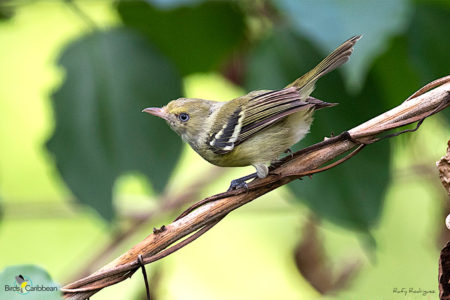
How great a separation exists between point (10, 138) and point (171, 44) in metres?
1.78

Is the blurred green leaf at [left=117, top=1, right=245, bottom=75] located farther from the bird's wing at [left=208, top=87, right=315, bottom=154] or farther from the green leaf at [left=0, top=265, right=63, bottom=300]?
the green leaf at [left=0, top=265, right=63, bottom=300]

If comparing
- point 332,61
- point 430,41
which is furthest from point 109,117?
point 430,41

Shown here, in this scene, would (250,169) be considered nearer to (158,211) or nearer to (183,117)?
(158,211)

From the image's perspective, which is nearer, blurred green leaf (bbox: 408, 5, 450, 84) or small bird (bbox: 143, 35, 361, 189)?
small bird (bbox: 143, 35, 361, 189)

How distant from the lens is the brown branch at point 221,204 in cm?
153

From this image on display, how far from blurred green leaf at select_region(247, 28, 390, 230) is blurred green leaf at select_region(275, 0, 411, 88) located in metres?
0.48

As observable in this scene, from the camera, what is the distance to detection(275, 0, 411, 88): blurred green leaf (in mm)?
2453

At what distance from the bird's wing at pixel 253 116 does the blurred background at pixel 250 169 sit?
0.27 m

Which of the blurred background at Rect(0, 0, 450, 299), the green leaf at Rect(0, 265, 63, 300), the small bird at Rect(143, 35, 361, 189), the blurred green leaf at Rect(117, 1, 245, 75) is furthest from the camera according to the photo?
the blurred green leaf at Rect(117, 1, 245, 75)

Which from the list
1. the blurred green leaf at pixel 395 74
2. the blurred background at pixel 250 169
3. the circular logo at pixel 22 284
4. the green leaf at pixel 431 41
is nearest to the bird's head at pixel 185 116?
the blurred background at pixel 250 169

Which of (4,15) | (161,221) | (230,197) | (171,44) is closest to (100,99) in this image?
(171,44)

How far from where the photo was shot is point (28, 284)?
5.00 ft

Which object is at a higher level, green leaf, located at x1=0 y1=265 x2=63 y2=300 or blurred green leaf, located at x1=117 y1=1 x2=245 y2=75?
blurred green leaf, located at x1=117 y1=1 x2=245 y2=75

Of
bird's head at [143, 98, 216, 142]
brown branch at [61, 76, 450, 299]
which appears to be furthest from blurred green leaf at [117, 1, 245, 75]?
brown branch at [61, 76, 450, 299]
